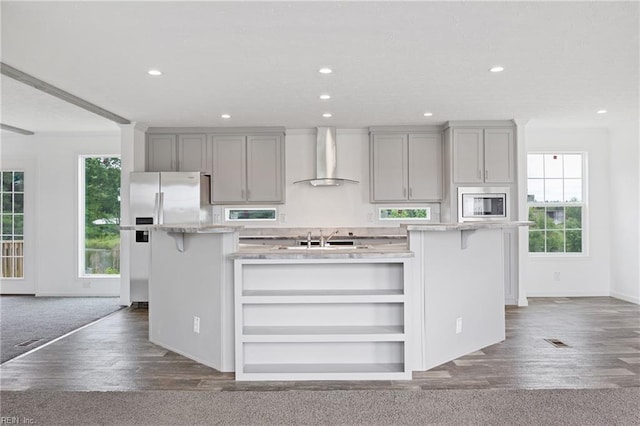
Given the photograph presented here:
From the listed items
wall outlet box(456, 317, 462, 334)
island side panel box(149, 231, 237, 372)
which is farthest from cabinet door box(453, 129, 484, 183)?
island side panel box(149, 231, 237, 372)

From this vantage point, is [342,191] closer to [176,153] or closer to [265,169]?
[265,169]

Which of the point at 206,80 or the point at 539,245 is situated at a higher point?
the point at 206,80

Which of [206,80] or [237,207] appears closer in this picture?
[206,80]

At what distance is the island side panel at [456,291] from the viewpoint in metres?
3.44

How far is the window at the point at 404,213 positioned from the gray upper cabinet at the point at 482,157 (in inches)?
29.5

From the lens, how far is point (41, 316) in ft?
18.0

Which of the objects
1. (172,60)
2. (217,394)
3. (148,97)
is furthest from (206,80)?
(217,394)

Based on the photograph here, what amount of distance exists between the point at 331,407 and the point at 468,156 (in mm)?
4295

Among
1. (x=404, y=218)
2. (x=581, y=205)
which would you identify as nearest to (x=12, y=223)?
(x=404, y=218)

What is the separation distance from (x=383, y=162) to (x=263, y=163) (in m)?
1.66

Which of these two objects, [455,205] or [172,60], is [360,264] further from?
[455,205]

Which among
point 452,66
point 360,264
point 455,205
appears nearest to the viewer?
point 360,264

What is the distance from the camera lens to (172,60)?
365cm

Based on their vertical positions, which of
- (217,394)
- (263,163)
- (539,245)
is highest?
(263,163)
